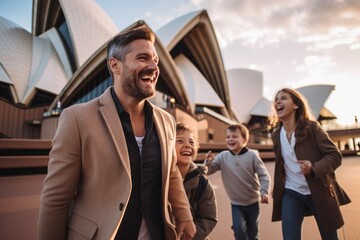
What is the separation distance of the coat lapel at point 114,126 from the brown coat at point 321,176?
1372mm

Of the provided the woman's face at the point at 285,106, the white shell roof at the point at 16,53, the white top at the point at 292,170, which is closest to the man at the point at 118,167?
the white top at the point at 292,170

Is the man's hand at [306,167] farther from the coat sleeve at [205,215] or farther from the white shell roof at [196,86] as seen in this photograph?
the white shell roof at [196,86]

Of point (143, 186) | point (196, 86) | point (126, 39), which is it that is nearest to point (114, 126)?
point (143, 186)

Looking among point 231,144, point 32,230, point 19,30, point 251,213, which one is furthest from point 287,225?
point 19,30

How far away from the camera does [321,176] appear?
162 centimetres

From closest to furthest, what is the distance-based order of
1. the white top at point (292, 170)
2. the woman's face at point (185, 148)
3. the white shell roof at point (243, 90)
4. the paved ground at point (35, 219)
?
the woman's face at point (185, 148), the white top at point (292, 170), the paved ground at point (35, 219), the white shell roof at point (243, 90)

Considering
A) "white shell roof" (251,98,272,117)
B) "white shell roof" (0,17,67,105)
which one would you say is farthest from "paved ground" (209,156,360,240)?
"white shell roof" (251,98,272,117)

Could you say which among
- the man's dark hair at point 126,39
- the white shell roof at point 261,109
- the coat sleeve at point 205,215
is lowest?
the coat sleeve at point 205,215

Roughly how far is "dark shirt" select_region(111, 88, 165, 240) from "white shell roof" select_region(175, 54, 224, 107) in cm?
2198

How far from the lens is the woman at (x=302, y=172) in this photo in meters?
1.62

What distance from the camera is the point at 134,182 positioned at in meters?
0.98

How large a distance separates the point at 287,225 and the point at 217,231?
2.85 feet

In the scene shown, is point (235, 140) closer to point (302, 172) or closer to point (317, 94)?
point (302, 172)

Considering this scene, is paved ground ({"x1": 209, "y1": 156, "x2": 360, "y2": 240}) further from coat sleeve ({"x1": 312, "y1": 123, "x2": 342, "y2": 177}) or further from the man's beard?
the man's beard
